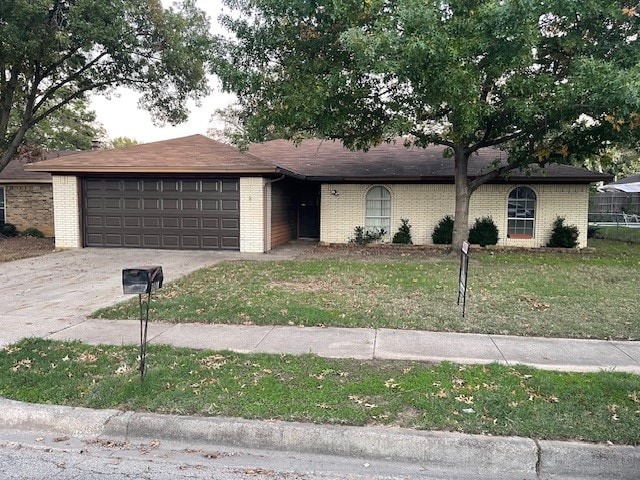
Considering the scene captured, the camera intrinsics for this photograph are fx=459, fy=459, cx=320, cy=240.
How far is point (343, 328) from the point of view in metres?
6.07

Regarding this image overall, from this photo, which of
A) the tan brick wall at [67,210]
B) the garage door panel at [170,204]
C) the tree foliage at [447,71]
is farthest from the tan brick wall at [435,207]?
the tan brick wall at [67,210]

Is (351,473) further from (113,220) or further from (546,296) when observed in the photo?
(113,220)

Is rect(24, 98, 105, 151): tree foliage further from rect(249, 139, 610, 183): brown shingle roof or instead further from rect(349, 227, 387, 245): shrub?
rect(349, 227, 387, 245): shrub

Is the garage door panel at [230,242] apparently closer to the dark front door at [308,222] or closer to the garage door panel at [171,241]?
the garage door panel at [171,241]

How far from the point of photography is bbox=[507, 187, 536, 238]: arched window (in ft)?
52.5

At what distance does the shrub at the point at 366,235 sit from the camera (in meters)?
16.4

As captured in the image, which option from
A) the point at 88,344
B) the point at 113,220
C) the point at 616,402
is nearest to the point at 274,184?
the point at 113,220

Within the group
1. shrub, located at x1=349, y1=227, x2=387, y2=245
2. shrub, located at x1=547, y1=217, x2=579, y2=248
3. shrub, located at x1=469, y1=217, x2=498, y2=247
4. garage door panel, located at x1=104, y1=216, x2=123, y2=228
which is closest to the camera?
garage door panel, located at x1=104, y1=216, x2=123, y2=228

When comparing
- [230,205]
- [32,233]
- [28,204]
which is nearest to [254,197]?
[230,205]

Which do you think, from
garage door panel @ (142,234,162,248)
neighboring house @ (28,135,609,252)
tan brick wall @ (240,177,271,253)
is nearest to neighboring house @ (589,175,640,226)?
neighboring house @ (28,135,609,252)

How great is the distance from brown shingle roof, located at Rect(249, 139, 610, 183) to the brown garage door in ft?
9.36

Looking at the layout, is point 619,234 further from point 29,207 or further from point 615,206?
point 29,207

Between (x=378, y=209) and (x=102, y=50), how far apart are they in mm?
10647

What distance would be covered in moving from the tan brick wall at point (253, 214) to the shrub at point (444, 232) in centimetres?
594
